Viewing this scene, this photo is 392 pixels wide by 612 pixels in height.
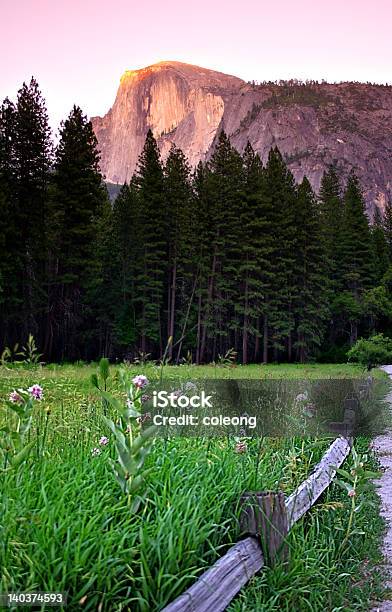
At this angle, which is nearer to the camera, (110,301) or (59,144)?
(59,144)

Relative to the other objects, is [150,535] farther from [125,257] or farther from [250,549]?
[125,257]

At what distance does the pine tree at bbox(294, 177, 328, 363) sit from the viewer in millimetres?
45625

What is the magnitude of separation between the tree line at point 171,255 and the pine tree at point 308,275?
0.38 feet

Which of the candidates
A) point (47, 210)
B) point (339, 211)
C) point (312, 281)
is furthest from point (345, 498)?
point (339, 211)

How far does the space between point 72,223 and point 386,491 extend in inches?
1250

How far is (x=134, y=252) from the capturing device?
1641 inches

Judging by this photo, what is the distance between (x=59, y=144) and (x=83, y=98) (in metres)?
3.00

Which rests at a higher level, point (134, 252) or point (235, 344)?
point (134, 252)

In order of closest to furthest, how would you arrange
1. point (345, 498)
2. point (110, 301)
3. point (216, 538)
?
point (216, 538), point (345, 498), point (110, 301)

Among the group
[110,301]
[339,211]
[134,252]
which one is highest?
A: [339,211]

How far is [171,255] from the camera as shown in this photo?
4297 centimetres

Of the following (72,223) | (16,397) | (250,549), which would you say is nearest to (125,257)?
(72,223)

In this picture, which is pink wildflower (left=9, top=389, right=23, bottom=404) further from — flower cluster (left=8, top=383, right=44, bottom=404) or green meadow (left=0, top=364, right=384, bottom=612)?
green meadow (left=0, top=364, right=384, bottom=612)

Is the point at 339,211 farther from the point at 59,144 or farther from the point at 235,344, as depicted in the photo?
the point at 59,144
